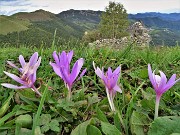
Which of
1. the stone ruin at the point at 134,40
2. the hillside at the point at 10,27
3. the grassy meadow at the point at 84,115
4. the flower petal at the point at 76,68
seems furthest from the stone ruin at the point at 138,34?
the hillside at the point at 10,27

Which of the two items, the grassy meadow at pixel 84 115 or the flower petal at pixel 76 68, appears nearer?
the grassy meadow at pixel 84 115

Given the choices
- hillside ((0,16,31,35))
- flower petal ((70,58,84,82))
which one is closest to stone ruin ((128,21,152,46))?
flower petal ((70,58,84,82))

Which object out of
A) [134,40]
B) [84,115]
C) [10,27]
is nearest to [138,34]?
[134,40]

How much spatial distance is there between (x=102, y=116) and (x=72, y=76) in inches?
10.2

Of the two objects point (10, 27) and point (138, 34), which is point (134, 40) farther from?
point (10, 27)

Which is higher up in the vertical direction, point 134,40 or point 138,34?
point 134,40

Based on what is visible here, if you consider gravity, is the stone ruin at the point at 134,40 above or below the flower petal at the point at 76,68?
below

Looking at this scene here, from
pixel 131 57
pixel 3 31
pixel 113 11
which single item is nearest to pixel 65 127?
pixel 131 57

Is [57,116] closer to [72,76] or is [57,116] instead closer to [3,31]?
[72,76]

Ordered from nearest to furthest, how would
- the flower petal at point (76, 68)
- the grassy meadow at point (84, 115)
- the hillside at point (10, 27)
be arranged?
the grassy meadow at point (84, 115), the flower petal at point (76, 68), the hillside at point (10, 27)

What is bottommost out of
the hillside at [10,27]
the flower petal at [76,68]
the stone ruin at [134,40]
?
the hillside at [10,27]

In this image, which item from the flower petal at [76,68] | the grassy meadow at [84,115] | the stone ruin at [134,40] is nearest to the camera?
the grassy meadow at [84,115]

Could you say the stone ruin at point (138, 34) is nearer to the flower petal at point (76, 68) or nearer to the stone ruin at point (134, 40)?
the stone ruin at point (134, 40)

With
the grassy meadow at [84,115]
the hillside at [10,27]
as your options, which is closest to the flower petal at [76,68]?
the grassy meadow at [84,115]
